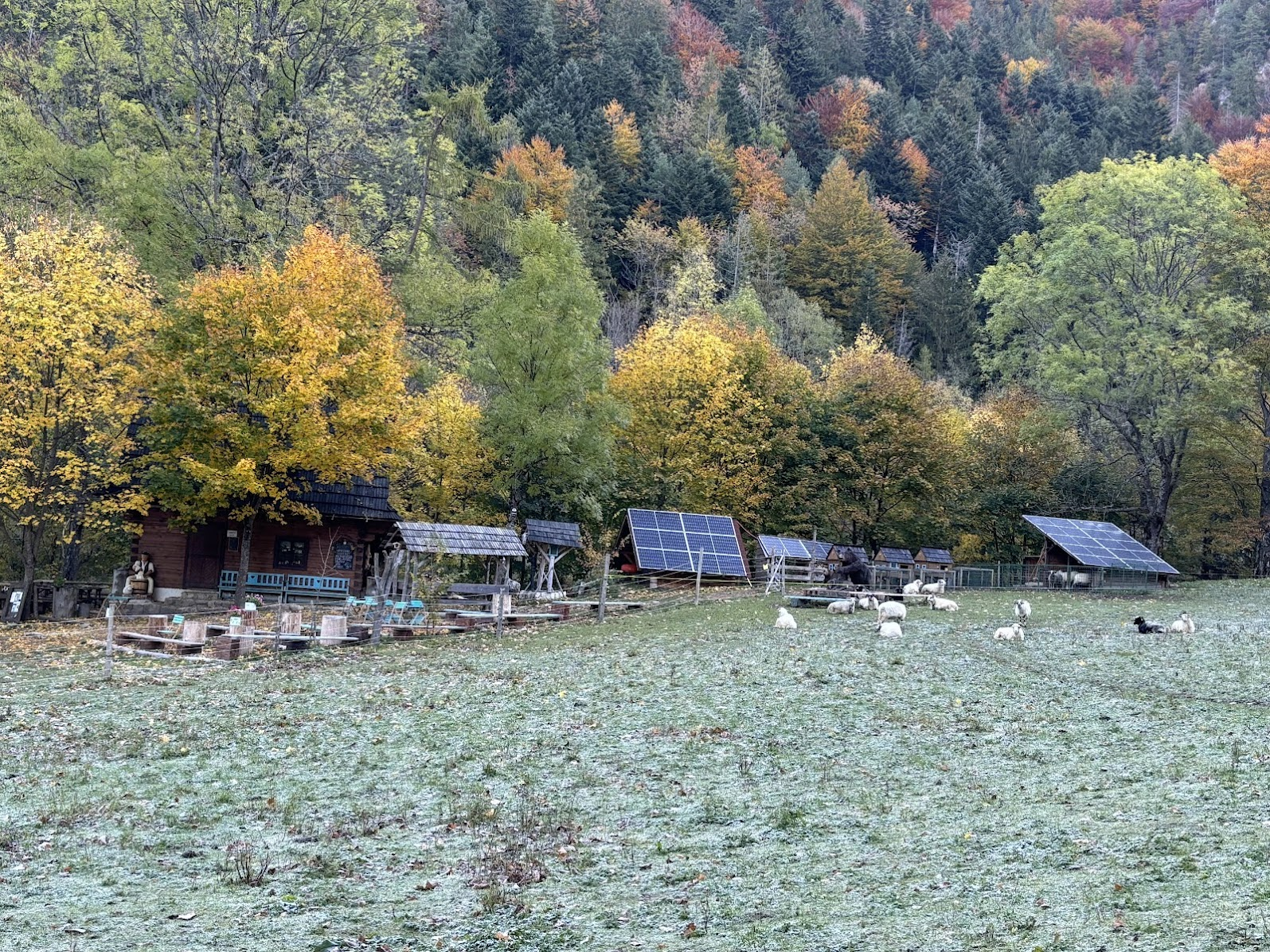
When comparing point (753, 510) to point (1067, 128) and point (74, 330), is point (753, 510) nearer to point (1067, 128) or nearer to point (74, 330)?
point (74, 330)

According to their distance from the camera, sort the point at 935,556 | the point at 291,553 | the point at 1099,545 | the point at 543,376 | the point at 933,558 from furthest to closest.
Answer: the point at 935,556
the point at 933,558
the point at 1099,545
the point at 543,376
the point at 291,553

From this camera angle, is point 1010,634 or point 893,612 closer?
point 1010,634

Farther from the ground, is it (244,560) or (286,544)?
(286,544)

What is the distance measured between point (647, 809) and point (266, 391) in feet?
104

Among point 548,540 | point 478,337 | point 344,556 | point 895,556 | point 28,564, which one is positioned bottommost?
point 28,564

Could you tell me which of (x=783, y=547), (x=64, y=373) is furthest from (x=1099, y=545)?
(x=64, y=373)

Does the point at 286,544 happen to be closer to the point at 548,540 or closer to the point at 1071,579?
the point at 548,540

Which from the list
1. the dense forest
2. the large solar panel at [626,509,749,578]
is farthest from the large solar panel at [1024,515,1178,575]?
the large solar panel at [626,509,749,578]

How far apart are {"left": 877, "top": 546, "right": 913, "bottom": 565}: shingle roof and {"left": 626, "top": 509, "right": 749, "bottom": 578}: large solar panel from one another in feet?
36.5

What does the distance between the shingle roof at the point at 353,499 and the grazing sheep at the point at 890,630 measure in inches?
889

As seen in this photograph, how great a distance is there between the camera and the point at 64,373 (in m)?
42.4

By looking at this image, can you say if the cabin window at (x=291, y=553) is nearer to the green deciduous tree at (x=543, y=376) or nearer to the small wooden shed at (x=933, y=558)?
the green deciduous tree at (x=543, y=376)

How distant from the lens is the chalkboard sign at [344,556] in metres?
50.5

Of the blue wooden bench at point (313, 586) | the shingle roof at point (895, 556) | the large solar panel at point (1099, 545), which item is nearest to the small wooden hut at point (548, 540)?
the blue wooden bench at point (313, 586)
